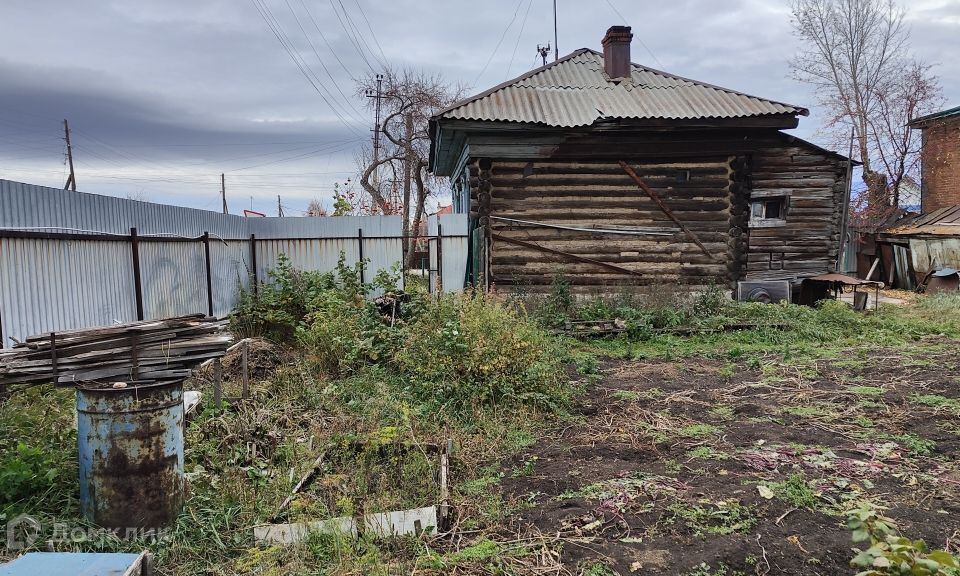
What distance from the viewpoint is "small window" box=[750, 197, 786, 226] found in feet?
41.9

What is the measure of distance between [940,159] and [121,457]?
90.4 feet

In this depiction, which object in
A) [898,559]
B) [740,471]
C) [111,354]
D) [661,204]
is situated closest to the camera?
[898,559]

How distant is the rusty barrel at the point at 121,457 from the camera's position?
3.60 meters

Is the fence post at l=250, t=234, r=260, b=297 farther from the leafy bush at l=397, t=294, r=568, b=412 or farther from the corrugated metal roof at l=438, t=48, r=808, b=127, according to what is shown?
the leafy bush at l=397, t=294, r=568, b=412

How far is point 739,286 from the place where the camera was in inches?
483

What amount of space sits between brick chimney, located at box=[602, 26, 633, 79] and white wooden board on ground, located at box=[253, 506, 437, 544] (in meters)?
11.9

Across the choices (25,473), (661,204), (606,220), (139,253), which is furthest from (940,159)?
(25,473)

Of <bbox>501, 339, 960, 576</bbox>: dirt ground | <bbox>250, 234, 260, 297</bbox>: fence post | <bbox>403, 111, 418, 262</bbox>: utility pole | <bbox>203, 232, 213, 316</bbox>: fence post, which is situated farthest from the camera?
<bbox>403, 111, 418, 262</bbox>: utility pole

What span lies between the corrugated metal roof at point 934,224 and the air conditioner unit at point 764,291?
31.6 feet

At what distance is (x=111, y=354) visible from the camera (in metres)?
4.46

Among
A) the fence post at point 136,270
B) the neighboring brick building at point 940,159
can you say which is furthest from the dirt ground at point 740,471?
the neighboring brick building at point 940,159

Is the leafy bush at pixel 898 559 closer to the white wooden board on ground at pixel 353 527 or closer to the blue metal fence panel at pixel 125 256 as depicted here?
the white wooden board on ground at pixel 353 527

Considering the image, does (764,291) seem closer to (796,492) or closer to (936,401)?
(936,401)

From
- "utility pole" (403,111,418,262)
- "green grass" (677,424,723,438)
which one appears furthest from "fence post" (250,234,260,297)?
"utility pole" (403,111,418,262)
